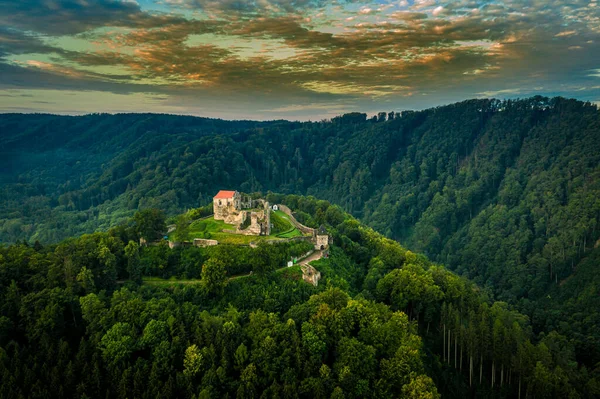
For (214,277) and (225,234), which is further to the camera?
(225,234)

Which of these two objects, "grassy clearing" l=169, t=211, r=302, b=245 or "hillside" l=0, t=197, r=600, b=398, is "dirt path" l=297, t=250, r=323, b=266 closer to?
"hillside" l=0, t=197, r=600, b=398

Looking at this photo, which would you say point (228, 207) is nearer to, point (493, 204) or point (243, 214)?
point (243, 214)

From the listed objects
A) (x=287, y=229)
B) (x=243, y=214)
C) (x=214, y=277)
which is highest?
(x=243, y=214)

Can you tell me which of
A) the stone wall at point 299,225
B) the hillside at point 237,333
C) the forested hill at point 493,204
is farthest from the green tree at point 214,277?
the forested hill at point 493,204

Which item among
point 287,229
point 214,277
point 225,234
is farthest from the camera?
point 287,229

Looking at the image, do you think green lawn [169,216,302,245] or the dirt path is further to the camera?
green lawn [169,216,302,245]

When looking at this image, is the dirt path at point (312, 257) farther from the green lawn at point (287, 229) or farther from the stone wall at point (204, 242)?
the stone wall at point (204, 242)

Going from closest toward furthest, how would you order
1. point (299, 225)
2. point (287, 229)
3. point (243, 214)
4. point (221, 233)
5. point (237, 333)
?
point (237, 333) < point (221, 233) < point (243, 214) < point (287, 229) < point (299, 225)

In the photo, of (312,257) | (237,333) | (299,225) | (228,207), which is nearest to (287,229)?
(299,225)

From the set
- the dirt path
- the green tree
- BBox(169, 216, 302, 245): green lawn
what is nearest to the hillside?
the green tree
